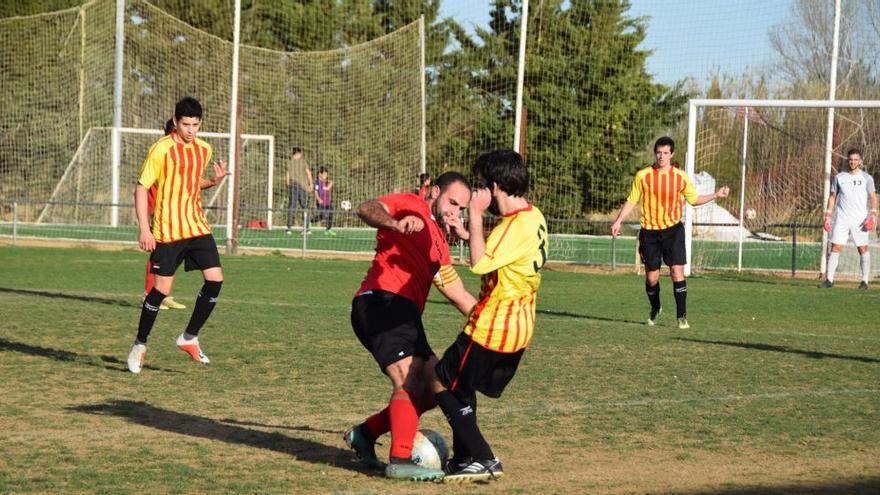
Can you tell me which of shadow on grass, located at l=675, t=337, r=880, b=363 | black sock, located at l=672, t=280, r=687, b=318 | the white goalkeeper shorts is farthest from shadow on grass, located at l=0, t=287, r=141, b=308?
the white goalkeeper shorts

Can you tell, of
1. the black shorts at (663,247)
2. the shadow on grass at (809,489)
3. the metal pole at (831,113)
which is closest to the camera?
the shadow on grass at (809,489)

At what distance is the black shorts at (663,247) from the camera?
13.7 metres

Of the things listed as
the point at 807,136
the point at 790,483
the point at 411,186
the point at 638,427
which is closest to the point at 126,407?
the point at 638,427

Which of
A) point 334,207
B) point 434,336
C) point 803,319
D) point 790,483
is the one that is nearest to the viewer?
point 790,483

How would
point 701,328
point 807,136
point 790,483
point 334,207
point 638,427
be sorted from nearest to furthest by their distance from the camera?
point 790,483, point 638,427, point 701,328, point 807,136, point 334,207

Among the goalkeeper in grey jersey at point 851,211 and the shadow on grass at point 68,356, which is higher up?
the goalkeeper in grey jersey at point 851,211

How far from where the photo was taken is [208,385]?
8.81 meters

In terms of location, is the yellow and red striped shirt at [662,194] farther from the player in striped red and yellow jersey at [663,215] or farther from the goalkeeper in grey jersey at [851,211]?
the goalkeeper in grey jersey at [851,211]

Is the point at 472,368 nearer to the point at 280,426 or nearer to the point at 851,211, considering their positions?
the point at 280,426

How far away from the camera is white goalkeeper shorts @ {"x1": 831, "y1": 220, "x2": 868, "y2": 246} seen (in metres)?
19.5

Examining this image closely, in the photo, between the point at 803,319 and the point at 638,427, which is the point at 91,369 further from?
the point at 803,319

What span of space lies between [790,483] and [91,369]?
564cm

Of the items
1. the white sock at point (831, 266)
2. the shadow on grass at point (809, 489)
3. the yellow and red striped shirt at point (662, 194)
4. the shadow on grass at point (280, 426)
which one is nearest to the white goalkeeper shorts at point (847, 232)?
the white sock at point (831, 266)

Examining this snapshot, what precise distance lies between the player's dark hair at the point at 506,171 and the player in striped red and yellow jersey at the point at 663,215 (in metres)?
7.94
